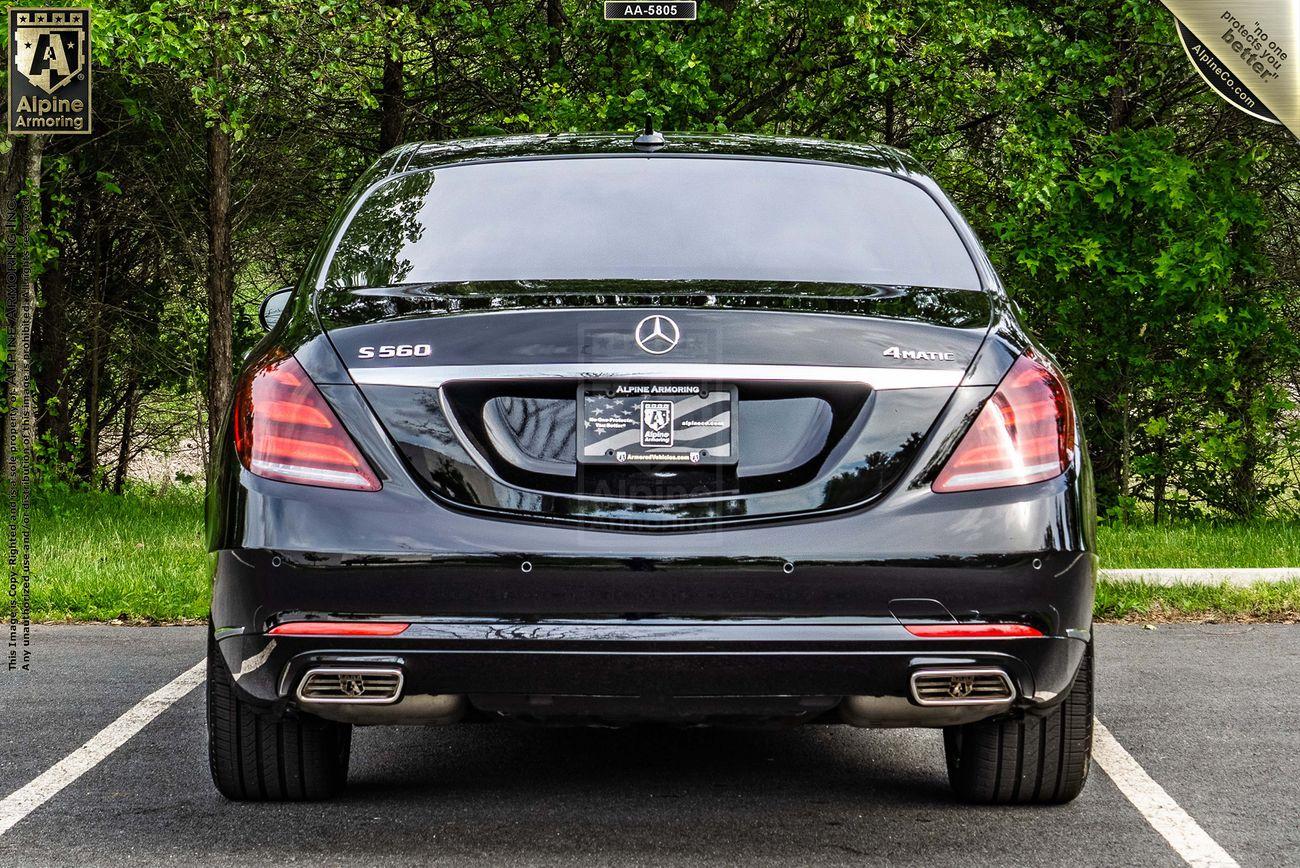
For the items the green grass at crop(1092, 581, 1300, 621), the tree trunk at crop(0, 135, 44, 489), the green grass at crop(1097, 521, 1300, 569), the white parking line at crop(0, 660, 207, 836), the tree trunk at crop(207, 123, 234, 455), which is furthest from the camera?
the tree trunk at crop(207, 123, 234, 455)

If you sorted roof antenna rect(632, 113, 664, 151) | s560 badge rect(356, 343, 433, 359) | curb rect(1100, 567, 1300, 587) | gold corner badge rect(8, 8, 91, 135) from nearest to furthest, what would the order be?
s560 badge rect(356, 343, 433, 359), roof antenna rect(632, 113, 664, 151), curb rect(1100, 567, 1300, 587), gold corner badge rect(8, 8, 91, 135)

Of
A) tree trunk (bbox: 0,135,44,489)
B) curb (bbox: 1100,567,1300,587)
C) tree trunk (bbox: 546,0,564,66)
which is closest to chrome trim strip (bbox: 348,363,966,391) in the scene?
curb (bbox: 1100,567,1300,587)

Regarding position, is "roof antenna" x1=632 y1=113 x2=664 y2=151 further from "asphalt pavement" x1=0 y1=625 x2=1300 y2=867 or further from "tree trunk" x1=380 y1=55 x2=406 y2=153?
"tree trunk" x1=380 y1=55 x2=406 y2=153

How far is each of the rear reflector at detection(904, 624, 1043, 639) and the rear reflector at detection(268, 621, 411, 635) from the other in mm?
1058

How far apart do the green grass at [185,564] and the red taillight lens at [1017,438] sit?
159 inches

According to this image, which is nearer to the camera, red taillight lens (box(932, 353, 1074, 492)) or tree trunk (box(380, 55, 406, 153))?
red taillight lens (box(932, 353, 1074, 492))

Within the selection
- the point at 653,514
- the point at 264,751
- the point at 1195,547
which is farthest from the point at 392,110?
the point at 653,514

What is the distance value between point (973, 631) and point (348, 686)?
4.31ft

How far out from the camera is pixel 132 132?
50.5 ft

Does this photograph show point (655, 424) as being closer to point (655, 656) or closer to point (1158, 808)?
point (655, 656)

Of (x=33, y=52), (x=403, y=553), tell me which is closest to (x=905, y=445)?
(x=403, y=553)

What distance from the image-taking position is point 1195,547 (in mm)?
9219

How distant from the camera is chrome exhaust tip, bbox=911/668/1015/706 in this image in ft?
10.7

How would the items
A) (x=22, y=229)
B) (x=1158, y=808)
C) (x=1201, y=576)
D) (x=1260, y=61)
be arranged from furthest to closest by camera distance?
(x=22, y=229)
(x=1260, y=61)
(x=1201, y=576)
(x=1158, y=808)
